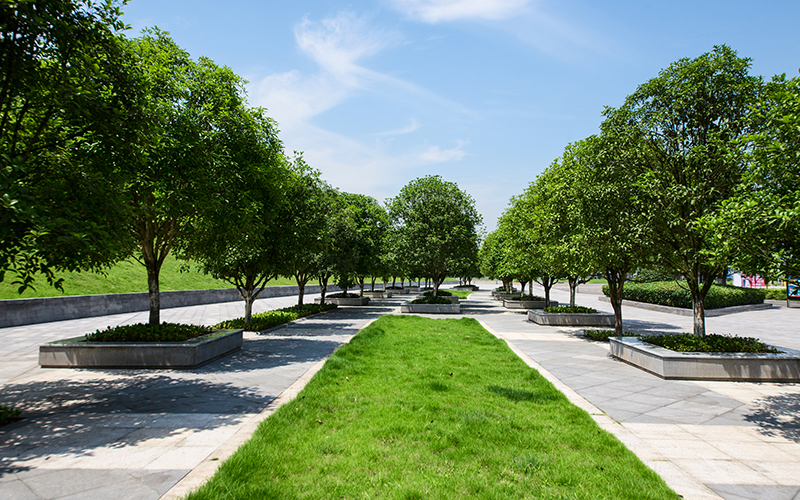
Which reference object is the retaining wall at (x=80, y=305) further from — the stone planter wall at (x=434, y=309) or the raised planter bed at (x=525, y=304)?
the raised planter bed at (x=525, y=304)

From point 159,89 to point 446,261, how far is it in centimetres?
1852

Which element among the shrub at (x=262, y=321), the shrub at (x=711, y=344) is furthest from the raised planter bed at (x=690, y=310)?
the shrub at (x=262, y=321)

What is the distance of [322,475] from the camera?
172 inches

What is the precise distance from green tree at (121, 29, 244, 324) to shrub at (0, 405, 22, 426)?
150 inches

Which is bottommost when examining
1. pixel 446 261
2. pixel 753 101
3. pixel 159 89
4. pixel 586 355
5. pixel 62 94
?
pixel 586 355

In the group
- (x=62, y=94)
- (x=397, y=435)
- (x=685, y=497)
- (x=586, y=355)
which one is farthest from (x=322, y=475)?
(x=586, y=355)

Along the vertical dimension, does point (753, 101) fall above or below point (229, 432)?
above

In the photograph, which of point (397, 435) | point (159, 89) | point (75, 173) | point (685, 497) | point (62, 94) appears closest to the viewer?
point (685, 497)

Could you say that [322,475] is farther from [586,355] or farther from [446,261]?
[446,261]

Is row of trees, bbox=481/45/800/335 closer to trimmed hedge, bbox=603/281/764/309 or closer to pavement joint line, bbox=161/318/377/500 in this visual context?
pavement joint line, bbox=161/318/377/500

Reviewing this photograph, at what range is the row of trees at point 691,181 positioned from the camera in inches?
268

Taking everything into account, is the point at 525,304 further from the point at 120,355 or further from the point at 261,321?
the point at 120,355

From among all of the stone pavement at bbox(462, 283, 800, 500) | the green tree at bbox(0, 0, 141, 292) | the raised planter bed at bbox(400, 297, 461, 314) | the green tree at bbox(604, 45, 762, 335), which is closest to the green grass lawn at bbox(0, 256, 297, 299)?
the raised planter bed at bbox(400, 297, 461, 314)

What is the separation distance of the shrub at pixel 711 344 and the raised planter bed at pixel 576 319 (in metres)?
8.71
